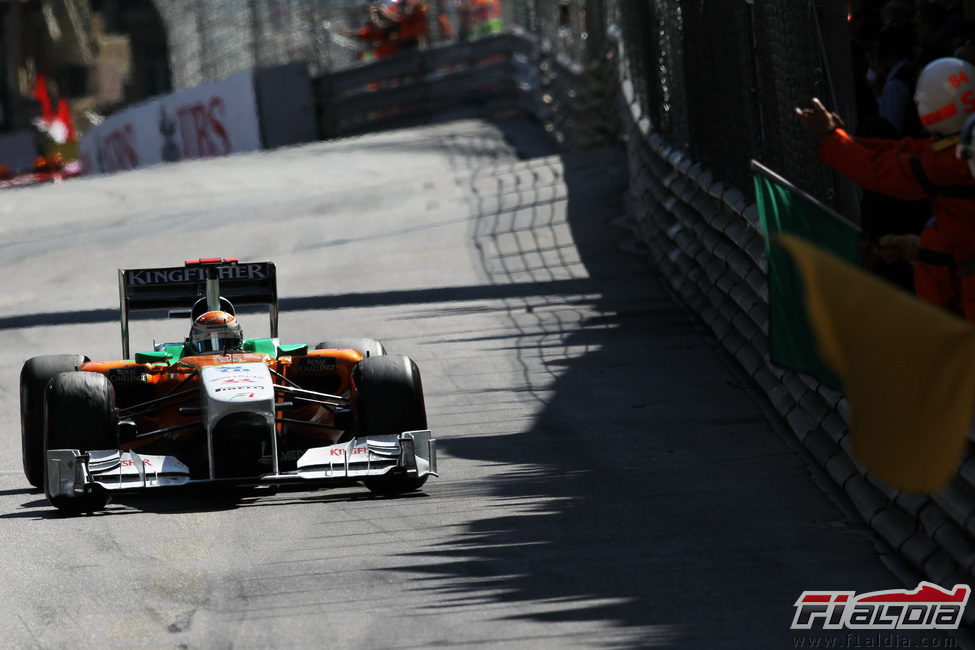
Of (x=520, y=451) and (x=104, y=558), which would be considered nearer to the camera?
(x=104, y=558)

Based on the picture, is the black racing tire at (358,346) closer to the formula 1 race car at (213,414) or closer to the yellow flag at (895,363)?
the formula 1 race car at (213,414)

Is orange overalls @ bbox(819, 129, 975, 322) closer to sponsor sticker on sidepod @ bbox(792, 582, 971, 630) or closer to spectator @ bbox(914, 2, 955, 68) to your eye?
sponsor sticker on sidepod @ bbox(792, 582, 971, 630)

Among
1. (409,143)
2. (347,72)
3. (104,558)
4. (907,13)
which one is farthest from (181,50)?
(104,558)

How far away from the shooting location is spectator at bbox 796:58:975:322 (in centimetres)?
617

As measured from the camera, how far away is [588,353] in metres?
11.7

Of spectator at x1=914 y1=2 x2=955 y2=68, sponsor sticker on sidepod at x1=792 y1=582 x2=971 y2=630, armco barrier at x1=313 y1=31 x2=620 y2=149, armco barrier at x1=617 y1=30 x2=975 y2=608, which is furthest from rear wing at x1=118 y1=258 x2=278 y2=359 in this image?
armco barrier at x1=313 y1=31 x2=620 y2=149

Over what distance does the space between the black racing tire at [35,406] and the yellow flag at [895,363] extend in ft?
17.0

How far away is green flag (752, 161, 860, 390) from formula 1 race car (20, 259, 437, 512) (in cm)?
202

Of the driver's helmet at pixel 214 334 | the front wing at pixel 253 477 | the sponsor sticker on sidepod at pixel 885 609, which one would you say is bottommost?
the sponsor sticker on sidepod at pixel 885 609

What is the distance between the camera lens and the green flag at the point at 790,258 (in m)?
6.50

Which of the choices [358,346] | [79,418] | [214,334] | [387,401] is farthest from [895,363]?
[358,346]

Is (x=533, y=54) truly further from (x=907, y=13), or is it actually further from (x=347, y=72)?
(x=907, y=13)

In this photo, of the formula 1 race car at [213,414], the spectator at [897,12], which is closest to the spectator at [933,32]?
the spectator at [897,12]

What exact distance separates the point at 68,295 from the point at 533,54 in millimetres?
10649
